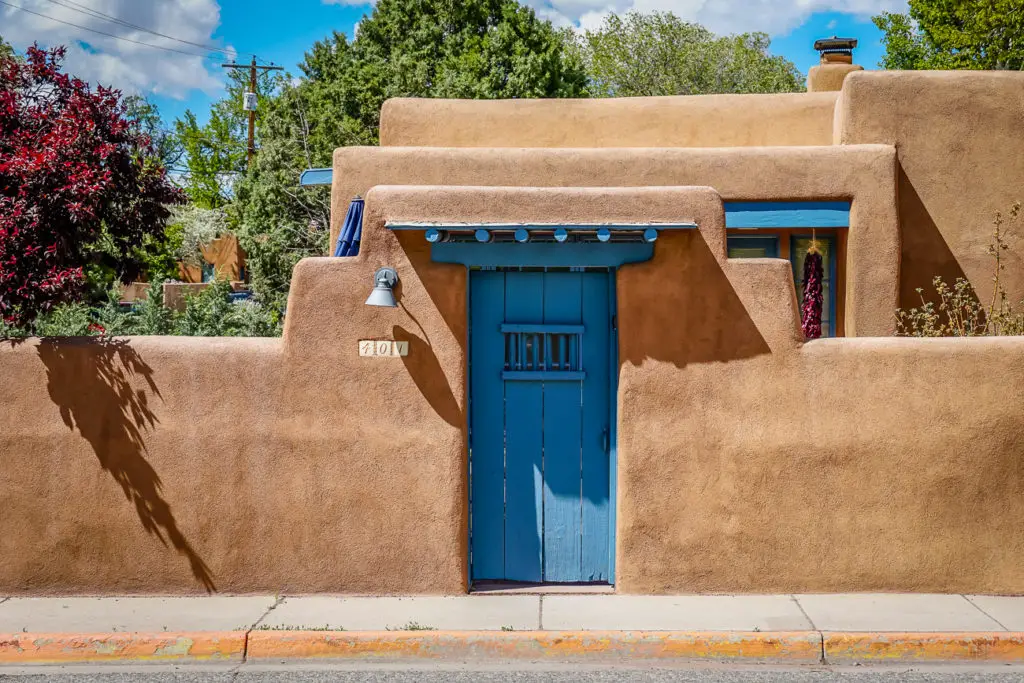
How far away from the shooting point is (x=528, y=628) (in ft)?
22.8

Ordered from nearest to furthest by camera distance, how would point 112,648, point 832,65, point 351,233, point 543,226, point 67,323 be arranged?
1. point 112,648
2. point 543,226
3. point 351,233
4. point 67,323
5. point 832,65

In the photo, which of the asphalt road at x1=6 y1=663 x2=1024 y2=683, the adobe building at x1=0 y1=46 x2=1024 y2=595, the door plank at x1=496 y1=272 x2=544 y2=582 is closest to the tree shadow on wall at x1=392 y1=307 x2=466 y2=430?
the adobe building at x1=0 y1=46 x2=1024 y2=595

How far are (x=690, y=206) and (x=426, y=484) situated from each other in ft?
9.77

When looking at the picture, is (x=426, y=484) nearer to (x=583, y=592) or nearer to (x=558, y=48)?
(x=583, y=592)

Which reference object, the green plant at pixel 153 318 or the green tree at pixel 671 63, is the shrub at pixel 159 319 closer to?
the green plant at pixel 153 318

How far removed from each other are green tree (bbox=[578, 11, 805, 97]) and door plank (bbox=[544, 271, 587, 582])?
3516 centimetres

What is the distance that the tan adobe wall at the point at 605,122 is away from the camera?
1224 centimetres

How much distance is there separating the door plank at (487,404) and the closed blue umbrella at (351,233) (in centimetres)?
220

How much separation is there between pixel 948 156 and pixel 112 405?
9006 mm

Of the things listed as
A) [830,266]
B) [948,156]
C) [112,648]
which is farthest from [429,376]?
[948,156]

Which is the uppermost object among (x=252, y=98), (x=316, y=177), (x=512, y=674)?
(x=252, y=98)

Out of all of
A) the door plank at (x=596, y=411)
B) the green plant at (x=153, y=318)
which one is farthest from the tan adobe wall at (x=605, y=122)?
the door plank at (x=596, y=411)

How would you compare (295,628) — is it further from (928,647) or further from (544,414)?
(928,647)

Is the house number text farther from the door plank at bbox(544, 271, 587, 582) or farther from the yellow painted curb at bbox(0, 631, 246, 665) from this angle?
the yellow painted curb at bbox(0, 631, 246, 665)
